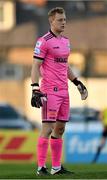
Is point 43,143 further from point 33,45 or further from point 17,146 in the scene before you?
point 33,45

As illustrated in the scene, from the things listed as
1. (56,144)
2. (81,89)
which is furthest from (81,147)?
(56,144)

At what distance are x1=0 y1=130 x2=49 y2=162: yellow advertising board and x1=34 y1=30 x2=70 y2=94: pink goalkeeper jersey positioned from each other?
1094 cm

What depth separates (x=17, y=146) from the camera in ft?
Answer: 67.3

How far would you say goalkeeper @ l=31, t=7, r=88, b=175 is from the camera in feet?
30.1

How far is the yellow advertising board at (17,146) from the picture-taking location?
2027cm

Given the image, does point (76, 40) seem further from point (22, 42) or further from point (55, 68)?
point (55, 68)

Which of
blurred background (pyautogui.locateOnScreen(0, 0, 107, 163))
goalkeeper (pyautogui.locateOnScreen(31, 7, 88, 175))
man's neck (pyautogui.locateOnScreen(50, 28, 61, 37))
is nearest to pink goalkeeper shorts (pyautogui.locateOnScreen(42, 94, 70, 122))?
goalkeeper (pyautogui.locateOnScreen(31, 7, 88, 175))

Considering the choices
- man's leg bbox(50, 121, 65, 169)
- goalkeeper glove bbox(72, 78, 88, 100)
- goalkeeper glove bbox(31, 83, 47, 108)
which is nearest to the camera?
goalkeeper glove bbox(31, 83, 47, 108)

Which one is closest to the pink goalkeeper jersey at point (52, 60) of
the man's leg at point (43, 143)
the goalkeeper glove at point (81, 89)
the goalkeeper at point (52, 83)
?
the goalkeeper at point (52, 83)

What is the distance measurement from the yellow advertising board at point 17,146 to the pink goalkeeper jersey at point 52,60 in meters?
10.9

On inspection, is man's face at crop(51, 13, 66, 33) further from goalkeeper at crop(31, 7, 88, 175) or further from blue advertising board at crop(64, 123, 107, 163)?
→ blue advertising board at crop(64, 123, 107, 163)

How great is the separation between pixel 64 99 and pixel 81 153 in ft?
38.6

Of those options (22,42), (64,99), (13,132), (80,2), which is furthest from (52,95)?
(22,42)

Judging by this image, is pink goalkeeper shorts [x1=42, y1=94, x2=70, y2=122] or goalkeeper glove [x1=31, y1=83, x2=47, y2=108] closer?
goalkeeper glove [x1=31, y1=83, x2=47, y2=108]
